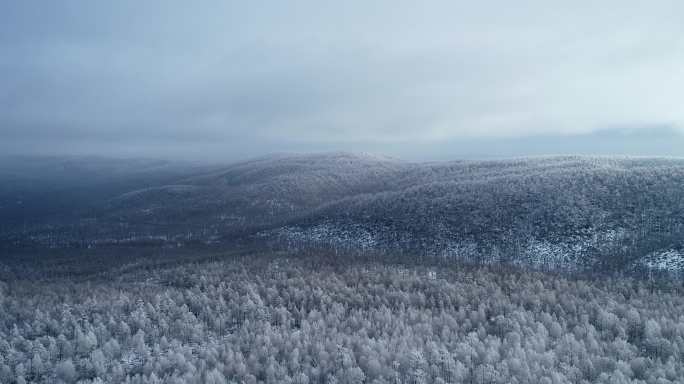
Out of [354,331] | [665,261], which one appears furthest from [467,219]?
[354,331]

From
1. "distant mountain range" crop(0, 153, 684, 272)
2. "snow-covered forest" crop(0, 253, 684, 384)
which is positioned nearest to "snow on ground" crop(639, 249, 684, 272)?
"distant mountain range" crop(0, 153, 684, 272)

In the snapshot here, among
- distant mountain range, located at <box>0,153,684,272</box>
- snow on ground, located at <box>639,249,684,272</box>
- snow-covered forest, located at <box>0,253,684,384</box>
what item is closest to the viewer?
snow-covered forest, located at <box>0,253,684,384</box>

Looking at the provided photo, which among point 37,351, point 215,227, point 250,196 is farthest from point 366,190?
point 37,351

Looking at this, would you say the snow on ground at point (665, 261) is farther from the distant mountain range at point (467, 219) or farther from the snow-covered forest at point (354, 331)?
the snow-covered forest at point (354, 331)

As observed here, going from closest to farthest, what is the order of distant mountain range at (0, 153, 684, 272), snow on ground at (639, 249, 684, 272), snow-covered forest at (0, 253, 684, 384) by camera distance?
snow-covered forest at (0, 253, 684, 384) → snow on ground at (639, 249, 684, 272) → distant mountain range at (0, 153, 684, 272)

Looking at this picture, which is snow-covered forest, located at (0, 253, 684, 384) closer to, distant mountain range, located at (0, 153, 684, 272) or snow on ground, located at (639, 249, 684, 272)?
snow on ground, located at (639, 249, 684, 272)

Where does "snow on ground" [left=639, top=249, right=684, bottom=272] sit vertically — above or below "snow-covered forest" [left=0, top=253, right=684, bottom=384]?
below

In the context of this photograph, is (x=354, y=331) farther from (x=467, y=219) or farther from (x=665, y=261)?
(x=467, y=219)

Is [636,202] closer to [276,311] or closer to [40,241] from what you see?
[276,311]
